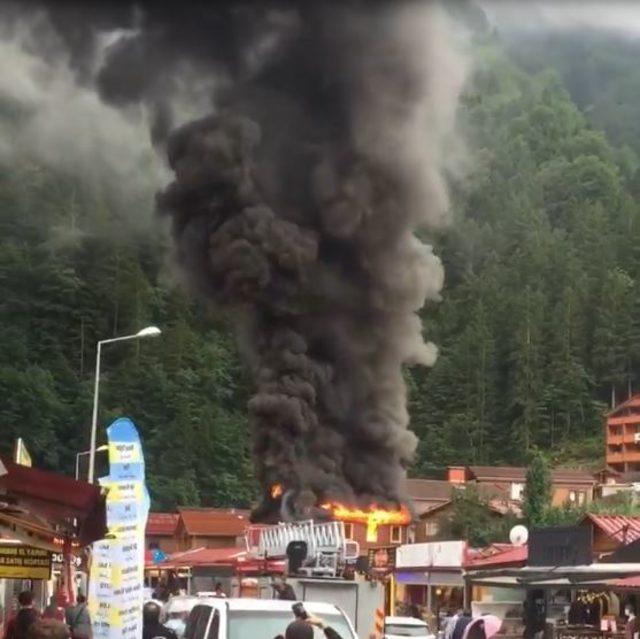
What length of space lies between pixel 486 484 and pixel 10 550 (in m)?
71.0

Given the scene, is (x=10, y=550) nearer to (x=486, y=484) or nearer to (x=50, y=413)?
(x=486, y=484)

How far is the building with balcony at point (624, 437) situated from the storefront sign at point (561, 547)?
80.9m

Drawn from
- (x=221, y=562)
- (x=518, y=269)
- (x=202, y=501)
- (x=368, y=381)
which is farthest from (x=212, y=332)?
(x=221, y=562)

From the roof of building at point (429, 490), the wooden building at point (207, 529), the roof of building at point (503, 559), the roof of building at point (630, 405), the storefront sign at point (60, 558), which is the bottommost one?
the storefront sign at point (60, 558)

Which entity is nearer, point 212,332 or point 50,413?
point 50,413

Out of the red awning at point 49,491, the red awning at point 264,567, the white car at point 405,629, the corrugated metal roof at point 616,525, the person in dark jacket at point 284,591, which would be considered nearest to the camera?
the red awning at point 49,491

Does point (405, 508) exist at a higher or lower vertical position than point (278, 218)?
lower

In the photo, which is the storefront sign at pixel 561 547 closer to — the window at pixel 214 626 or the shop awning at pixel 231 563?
the shop awning at pixel 231 563

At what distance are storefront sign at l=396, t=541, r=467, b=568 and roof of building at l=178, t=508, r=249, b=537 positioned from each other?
35.4m

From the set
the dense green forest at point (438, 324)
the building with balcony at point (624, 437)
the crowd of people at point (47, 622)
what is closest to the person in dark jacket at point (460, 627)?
the crowd of people at point (47, 622)

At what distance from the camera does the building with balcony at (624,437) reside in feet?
331

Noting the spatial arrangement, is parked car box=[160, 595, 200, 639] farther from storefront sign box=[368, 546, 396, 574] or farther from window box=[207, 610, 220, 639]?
window box=[207, 610, 220, 639]

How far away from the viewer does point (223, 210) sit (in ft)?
156

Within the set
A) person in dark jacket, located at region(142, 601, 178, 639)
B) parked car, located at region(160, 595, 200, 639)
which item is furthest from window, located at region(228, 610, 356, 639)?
parked car, located at region(160, 595, 200, 639)
